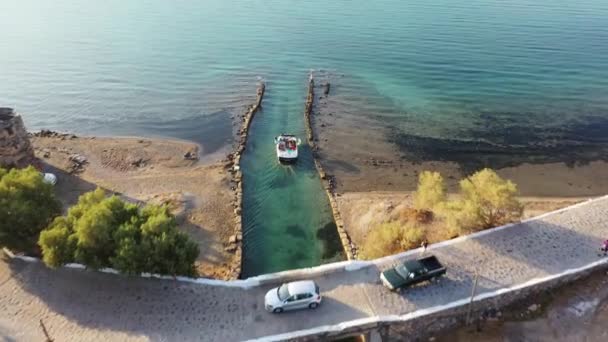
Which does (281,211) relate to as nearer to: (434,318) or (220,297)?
(220,297)

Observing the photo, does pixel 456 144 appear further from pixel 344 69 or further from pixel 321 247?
pixel 344 69

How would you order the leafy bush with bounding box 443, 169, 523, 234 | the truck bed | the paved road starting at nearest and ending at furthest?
the paved road < the truck bed < the leafy bush with bounding box 443, 169, 523, 234

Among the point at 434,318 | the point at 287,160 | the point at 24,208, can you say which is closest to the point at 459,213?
the point at 434,318

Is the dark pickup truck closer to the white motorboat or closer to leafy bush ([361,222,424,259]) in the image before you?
leafy bush ([361,222,424,259])

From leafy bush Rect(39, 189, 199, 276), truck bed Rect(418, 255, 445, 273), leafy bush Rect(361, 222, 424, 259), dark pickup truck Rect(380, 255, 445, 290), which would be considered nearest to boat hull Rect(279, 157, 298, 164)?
leafy bush Rect(361, 222, 424, 259)

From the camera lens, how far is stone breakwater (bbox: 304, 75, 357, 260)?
33.9m

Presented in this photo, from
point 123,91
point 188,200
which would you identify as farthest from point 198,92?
point 188,200

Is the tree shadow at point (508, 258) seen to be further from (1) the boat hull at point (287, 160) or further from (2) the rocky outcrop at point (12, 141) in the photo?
(2) the rocky outcrop at point (12, 141)

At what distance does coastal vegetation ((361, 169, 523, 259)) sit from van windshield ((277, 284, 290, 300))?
7901 mm

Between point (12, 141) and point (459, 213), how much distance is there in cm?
3991

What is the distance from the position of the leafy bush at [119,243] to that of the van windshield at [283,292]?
5933 millimetres

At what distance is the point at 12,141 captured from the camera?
39.6m

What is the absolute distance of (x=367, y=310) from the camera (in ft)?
80.9

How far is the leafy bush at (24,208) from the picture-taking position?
27.4m
